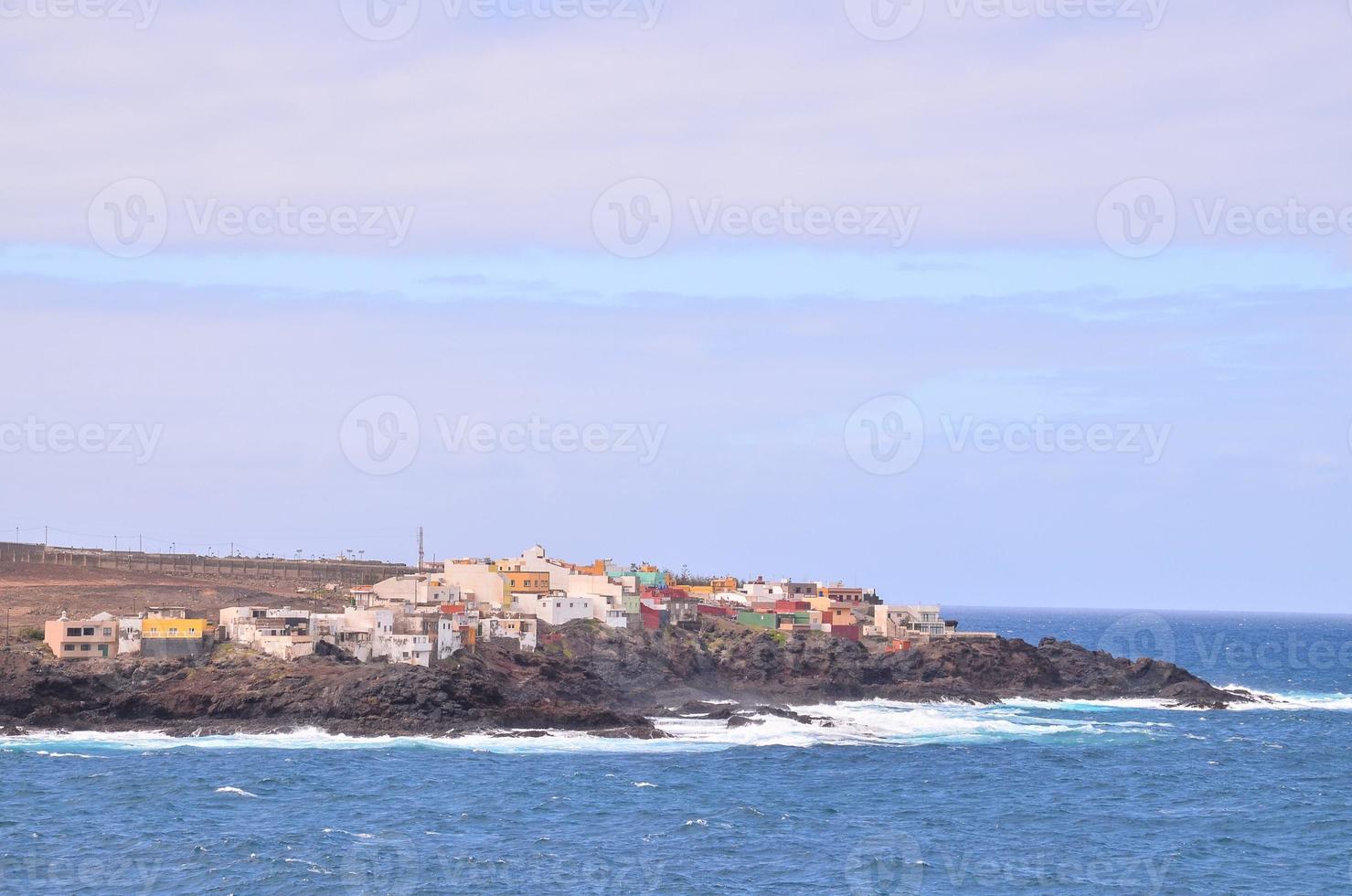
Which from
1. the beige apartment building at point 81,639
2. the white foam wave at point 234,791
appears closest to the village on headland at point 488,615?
the beige apartment building at point 81,639

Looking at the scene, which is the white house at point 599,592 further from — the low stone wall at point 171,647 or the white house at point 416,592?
the low stone wall at point 171,647

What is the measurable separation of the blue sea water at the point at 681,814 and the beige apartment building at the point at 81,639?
26.9ft

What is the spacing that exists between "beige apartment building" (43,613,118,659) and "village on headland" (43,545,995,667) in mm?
55

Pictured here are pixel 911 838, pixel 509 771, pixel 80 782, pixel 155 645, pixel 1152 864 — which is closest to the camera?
pixel 1152 864

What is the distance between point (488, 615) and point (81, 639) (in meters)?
27.4

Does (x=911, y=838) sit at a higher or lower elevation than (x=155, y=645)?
lower

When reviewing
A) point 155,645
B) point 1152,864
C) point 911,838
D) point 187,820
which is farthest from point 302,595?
point 1152,864

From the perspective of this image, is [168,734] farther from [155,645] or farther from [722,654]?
[722,654]

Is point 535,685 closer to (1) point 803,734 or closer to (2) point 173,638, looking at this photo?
(1) point 803,734

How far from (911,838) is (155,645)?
162 feet

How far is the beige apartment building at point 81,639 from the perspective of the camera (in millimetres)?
93500

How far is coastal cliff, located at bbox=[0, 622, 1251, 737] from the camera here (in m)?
89.4

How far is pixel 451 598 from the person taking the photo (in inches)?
4488

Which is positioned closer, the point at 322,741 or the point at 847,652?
the point at 322,741
